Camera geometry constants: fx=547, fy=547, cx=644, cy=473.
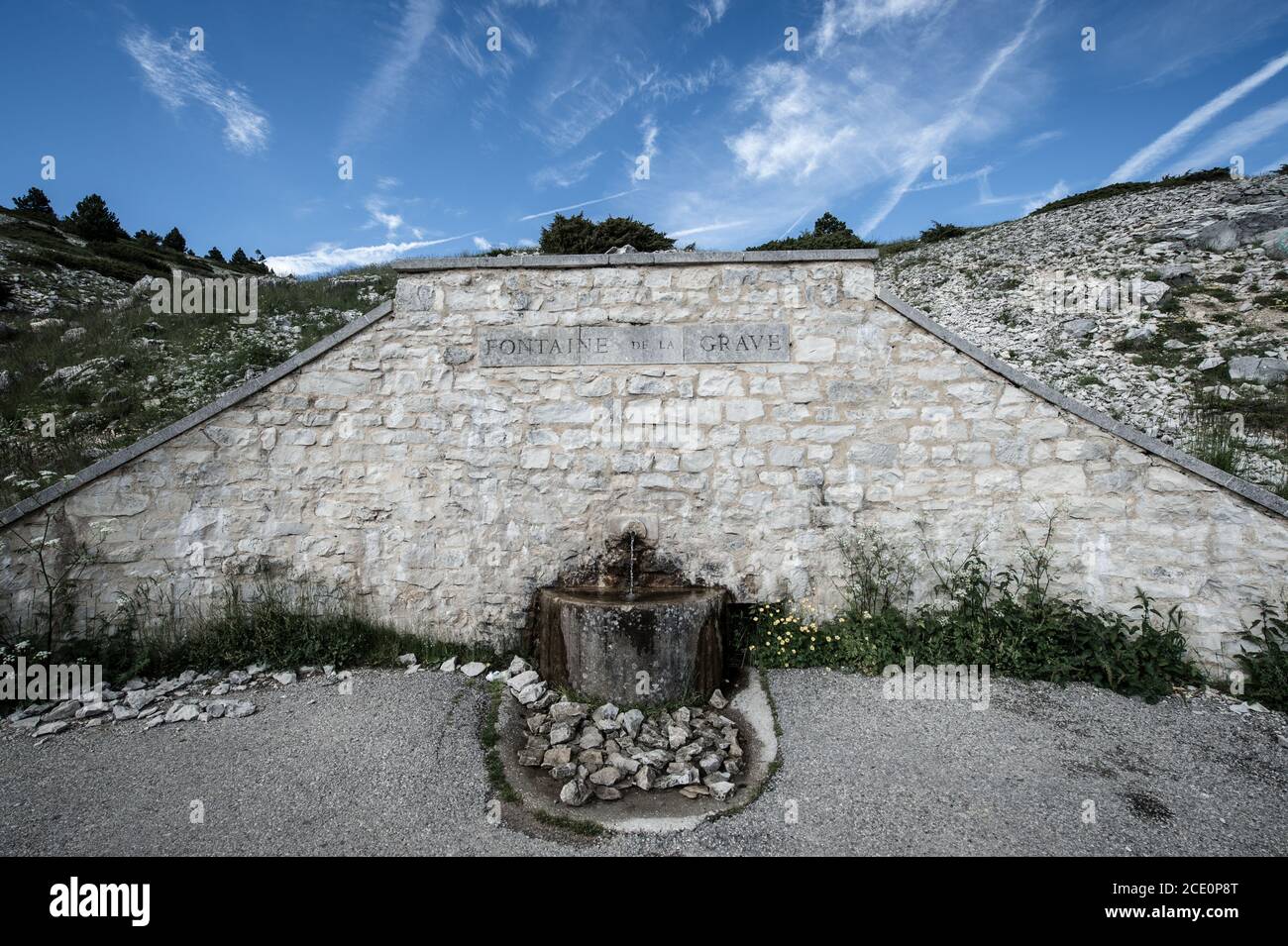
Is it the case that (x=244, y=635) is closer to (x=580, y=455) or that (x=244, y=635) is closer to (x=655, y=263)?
(x=580, y=455)

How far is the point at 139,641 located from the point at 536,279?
16.9 feet

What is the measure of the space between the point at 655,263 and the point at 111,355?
11.8m

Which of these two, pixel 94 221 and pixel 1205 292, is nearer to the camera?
pixel 1205 292

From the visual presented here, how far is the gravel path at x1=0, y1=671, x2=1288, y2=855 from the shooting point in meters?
3.09

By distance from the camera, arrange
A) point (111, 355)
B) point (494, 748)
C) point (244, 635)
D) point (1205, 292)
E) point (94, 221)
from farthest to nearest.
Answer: point (94, 221) → point (1205, 292) → point (111, 355) → point (244, 635) → point (494, 748)

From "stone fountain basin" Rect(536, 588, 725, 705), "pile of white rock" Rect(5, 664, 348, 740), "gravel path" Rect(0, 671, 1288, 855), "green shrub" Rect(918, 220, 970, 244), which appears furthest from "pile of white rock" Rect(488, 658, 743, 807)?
"green shrub" Rect(918, 220, 970, 244)

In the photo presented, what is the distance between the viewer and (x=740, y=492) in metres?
5.46

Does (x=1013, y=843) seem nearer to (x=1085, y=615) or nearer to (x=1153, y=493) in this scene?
(x=1085, y=615)

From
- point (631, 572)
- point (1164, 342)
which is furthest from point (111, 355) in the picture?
point (1164, 342)

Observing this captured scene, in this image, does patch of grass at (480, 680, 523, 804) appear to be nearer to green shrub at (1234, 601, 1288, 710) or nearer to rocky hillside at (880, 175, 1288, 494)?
green shrub at (1234, 601, 1288, 710)

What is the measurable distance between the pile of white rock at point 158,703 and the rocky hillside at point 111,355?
2.30 metres

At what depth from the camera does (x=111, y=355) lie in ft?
35.1

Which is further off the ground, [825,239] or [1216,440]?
[825,239]

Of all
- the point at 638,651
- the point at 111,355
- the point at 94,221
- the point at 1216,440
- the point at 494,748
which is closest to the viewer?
the point at 494,748
